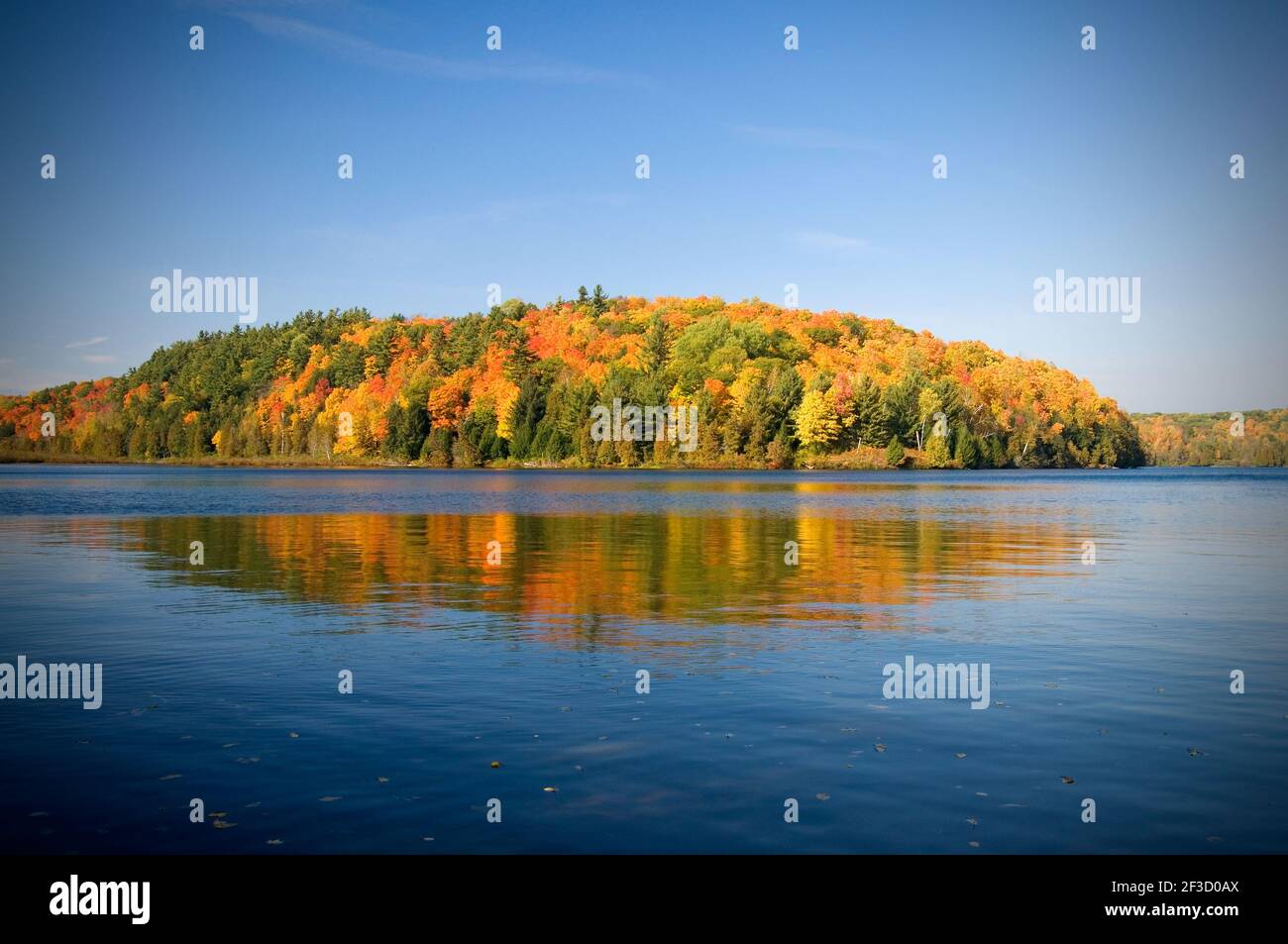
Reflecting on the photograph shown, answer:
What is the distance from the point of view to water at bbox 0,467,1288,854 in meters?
10.1

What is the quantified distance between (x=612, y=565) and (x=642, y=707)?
19098 mm

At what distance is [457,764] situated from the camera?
38.8 feet

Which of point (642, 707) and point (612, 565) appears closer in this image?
point (642, 707)

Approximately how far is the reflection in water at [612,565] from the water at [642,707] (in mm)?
257

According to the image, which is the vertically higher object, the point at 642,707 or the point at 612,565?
the point at 612,565

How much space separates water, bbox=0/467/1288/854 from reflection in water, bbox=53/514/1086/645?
257 mm

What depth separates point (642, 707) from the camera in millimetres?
14523

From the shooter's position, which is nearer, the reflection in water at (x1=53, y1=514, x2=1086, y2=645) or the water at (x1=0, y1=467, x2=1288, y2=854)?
the water at (x1=0, y1=467, x2=1288, y2=854)

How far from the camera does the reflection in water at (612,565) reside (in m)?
24.5

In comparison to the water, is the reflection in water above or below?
above

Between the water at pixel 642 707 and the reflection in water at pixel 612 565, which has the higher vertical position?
the reflection in water at pixel 612 565
